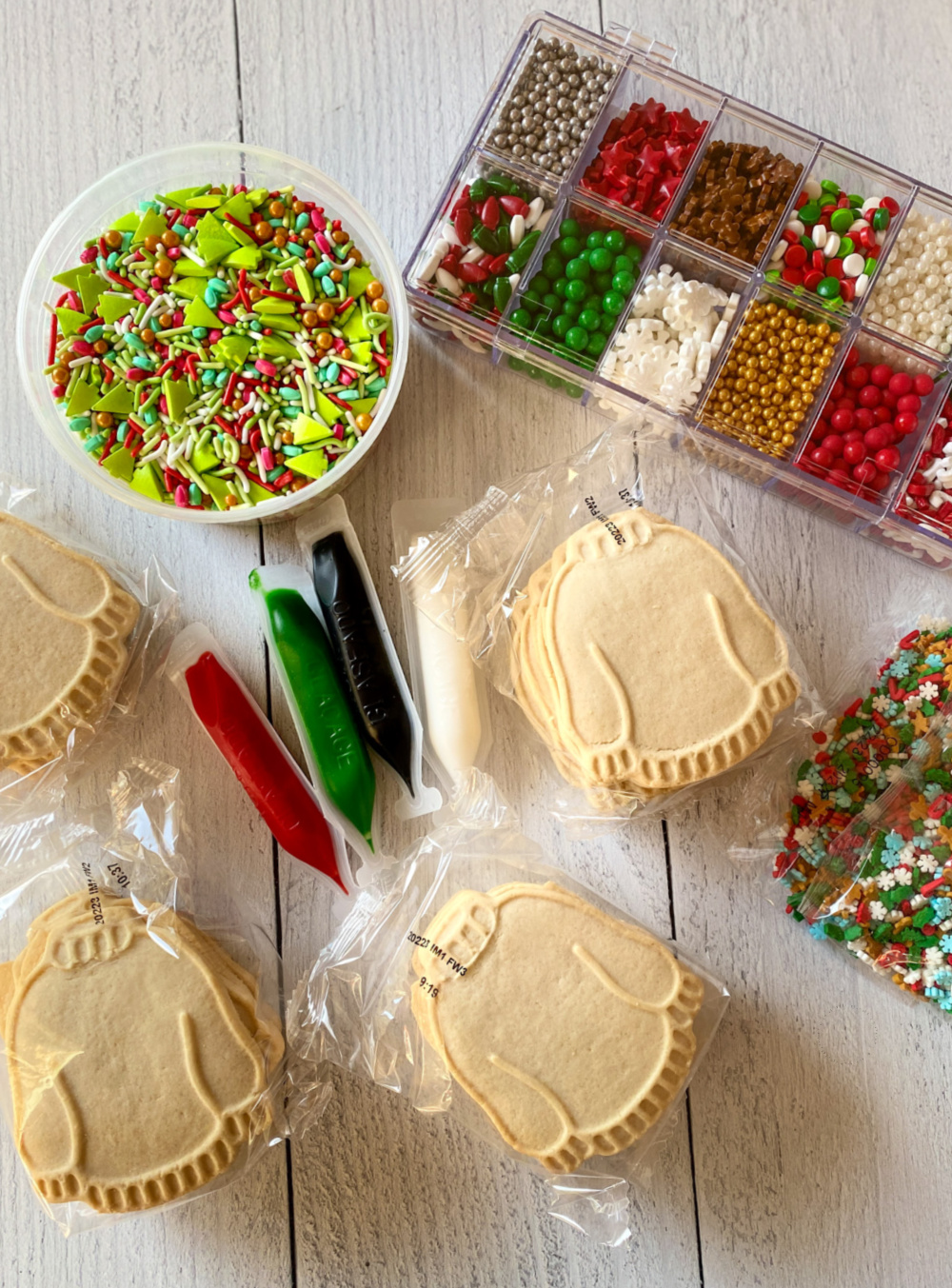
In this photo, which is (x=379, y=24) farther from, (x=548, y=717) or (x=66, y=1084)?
(x=66, y=1084)

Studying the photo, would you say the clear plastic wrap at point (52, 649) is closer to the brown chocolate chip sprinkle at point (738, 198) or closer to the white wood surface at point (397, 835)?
the white wood surface at point (397, 835)

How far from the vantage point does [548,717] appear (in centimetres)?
116

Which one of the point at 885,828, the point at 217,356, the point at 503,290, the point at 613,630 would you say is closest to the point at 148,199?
the point at 217,356

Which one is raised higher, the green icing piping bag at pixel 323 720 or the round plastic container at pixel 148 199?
the round plastic container at pixel 148 199

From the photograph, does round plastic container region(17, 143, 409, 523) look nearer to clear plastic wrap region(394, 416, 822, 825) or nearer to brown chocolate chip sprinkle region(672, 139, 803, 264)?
clear plastic wrap region(394, 416, 822, 825)

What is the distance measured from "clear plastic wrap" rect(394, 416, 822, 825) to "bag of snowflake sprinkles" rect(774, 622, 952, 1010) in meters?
0.09

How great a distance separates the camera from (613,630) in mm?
1124

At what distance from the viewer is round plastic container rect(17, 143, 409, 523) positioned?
3.85ft

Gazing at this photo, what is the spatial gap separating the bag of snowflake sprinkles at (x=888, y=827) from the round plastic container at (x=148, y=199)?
66 centimetres

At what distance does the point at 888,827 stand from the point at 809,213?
28.3 inches

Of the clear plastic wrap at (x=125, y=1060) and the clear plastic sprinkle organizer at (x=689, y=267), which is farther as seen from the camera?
the clear plastic sprinkle organizer at (x=689, y=267)

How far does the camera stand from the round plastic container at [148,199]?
1.17 meters

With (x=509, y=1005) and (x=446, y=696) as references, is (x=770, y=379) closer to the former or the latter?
(x=446, y=696)

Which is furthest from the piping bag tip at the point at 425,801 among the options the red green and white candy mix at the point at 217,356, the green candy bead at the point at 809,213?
the green candy bead at the point at 809,213
